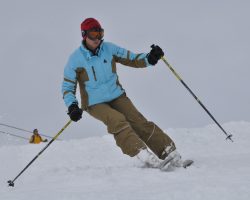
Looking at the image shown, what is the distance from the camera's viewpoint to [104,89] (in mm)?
6203

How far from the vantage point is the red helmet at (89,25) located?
6.14 meters

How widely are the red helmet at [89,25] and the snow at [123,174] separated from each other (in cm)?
182

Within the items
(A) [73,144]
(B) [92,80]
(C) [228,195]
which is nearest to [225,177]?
(C) [228,195]

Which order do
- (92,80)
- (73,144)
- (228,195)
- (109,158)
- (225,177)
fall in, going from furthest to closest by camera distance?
(73,144) < (109,158) < (92,80) < (225,177) < (228,195)

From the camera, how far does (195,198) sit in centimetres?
349

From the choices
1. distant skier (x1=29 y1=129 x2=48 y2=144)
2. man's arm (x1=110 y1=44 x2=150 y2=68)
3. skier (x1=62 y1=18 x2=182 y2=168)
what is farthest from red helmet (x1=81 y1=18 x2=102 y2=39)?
distant skier (x1=29 y1=129 x2=48 y2=144)

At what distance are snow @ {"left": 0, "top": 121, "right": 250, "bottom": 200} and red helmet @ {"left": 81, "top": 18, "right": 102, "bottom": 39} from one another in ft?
5.97

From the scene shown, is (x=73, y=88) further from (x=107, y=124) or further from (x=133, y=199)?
(x=133, y=199)

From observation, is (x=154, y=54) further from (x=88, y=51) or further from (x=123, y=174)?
(x=123, y=174)

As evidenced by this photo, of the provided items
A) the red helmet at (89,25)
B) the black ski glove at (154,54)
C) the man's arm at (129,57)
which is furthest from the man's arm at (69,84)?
the black ski glove at (154,54)

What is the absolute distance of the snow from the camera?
3809 mm

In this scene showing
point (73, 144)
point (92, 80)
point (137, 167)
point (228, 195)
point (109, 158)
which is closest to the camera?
point (228, 195)

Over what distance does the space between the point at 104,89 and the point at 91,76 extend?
249 mm

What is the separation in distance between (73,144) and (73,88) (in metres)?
4.07
